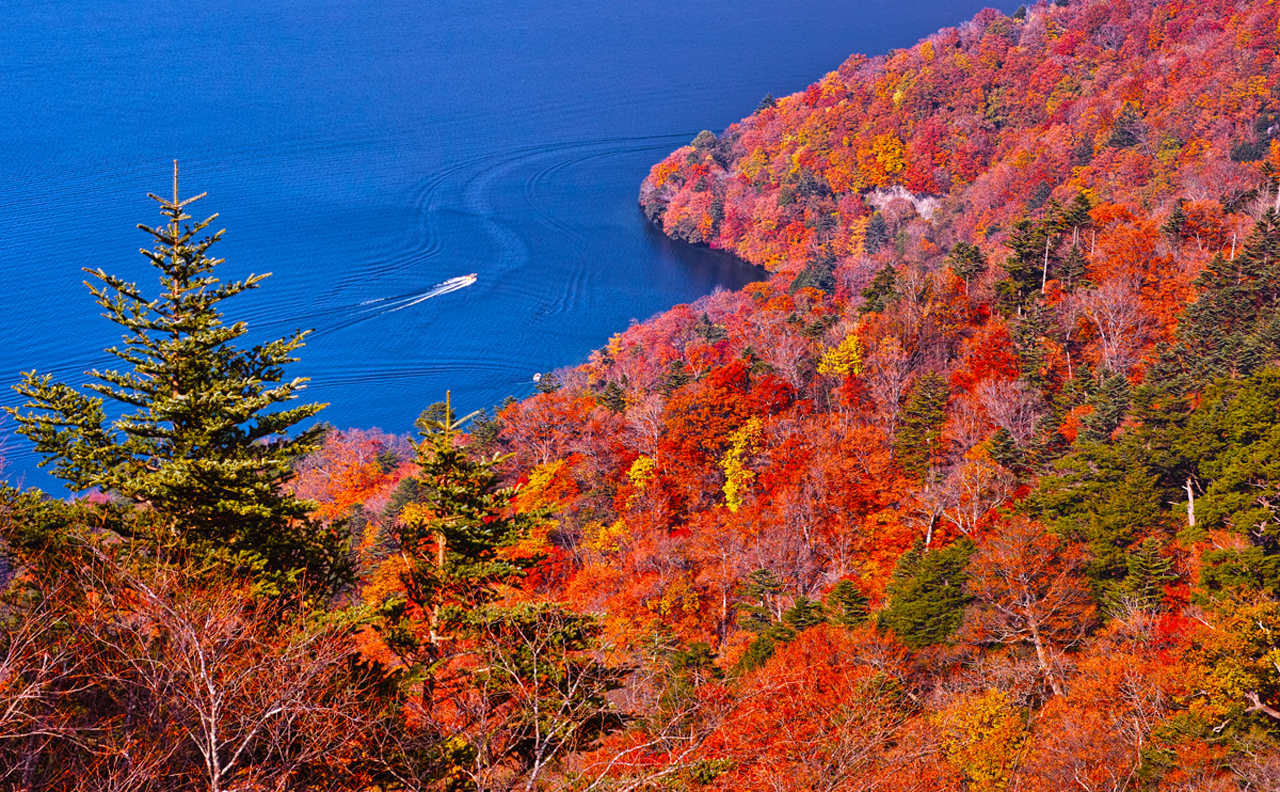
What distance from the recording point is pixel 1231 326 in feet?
125

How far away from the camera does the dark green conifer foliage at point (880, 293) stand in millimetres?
53031

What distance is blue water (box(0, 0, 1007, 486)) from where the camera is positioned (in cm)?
7469

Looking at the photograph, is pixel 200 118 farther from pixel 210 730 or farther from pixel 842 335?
pixel 210 730

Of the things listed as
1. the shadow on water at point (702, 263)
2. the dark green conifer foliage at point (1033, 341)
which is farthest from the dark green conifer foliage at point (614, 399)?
the shadow on water at point (702, 263)

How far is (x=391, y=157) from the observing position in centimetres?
11638

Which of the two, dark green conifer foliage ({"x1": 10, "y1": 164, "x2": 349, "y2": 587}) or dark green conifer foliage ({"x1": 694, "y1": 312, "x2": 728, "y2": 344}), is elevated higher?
dark green conifer foliage ({"x1": 10, "y1": 164, "x2": 349, "y2": 587})

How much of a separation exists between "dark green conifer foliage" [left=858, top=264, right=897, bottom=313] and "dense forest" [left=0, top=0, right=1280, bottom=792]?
357 mm

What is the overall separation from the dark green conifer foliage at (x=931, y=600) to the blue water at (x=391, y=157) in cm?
4522

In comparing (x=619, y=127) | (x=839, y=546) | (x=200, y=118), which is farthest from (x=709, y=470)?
(x=200, y=118)

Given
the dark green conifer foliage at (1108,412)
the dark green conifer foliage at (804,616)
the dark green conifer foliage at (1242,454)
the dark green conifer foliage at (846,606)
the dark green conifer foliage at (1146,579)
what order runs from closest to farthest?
the dark green conifer foliage at (1242,454) → the dark green conifer foliage at (1146,579) → the dark green conifer foliage at (846,606) → the dark green conifer foliage at (804,616) → the dark green conifer foliage at (1108,412)

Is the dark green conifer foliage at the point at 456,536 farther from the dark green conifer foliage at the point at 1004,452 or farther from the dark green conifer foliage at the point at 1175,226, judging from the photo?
the dark green conifer foliage at the point at 1175,226

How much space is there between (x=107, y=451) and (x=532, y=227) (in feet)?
282

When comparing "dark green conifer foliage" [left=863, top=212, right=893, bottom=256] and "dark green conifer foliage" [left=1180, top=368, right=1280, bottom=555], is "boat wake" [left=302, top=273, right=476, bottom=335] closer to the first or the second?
"dark green conifer foliage" [left=863, top=212, right=893, bottom=256]

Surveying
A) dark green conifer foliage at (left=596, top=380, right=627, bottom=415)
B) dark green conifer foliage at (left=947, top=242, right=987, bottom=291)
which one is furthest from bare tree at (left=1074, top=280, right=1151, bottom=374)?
dark green conifer foliage at (left=596, top=380, right=627, bottom=415)
